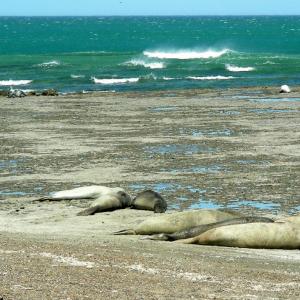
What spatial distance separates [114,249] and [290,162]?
29.5 ft

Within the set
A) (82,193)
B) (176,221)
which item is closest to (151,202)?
(82,193)

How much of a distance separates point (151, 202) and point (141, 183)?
2597 millimetres

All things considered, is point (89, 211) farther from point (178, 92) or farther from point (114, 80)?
point (114, 80)

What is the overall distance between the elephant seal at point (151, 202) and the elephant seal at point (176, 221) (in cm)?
146

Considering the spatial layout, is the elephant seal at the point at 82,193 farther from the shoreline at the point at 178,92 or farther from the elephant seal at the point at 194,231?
the shoreline at the point at 178,92

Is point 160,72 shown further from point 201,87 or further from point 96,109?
point 96,109

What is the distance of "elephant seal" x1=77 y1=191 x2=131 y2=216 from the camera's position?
1427cm

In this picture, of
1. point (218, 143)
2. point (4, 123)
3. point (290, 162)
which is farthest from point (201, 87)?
point (290, 162)

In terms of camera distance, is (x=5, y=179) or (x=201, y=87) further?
(x=201, y=87)

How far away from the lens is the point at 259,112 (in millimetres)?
29109

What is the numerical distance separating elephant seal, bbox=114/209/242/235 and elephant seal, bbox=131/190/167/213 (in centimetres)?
146

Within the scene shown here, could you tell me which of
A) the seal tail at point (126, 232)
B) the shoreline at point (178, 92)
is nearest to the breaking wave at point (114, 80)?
the shoreline at point (178, 92)

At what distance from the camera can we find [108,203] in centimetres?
1453

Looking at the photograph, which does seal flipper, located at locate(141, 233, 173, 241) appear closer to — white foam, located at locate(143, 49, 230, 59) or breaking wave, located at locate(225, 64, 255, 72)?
breaking wave, located at locate(225, 64, 255, 72)
